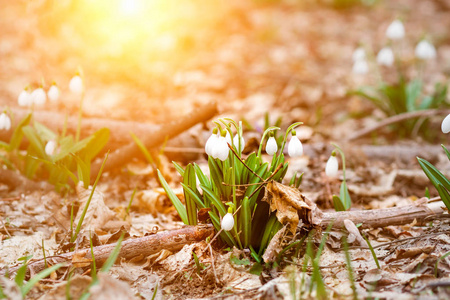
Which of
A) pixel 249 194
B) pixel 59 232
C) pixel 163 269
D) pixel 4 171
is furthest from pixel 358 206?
pixel 4 171

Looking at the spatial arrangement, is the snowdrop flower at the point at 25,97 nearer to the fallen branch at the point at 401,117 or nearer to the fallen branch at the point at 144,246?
the fallen branch at the point at 144,246

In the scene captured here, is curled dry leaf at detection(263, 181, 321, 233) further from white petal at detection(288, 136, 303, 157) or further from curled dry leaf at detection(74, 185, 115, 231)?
curled dry leaf at detection(74, 185, 115, 231)

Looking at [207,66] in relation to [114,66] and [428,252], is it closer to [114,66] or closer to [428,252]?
[114,66]

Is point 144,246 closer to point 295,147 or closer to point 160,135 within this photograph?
point 295,147

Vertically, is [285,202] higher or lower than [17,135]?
lower

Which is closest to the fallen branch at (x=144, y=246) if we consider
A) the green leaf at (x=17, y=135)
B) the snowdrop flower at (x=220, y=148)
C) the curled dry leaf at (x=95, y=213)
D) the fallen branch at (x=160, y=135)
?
the curled dry leaf at (x=95, y=213)

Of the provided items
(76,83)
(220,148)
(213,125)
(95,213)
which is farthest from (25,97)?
(213,125)

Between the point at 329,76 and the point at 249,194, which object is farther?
the point at 329,76
